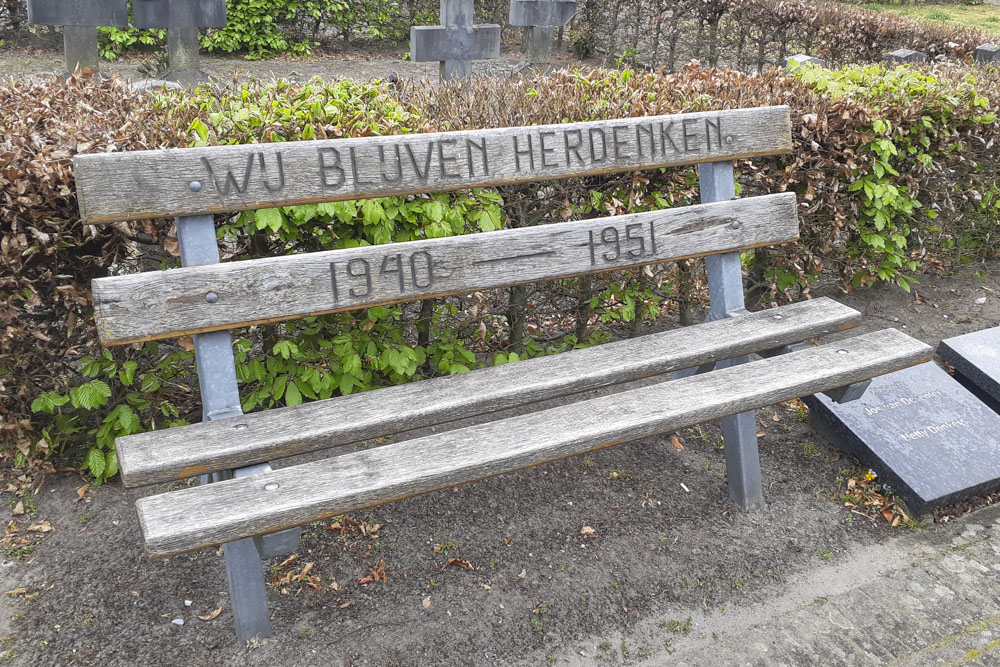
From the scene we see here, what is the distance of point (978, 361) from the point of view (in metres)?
3.65

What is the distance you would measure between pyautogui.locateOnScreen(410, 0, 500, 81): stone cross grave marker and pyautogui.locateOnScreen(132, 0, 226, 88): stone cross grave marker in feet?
7.96

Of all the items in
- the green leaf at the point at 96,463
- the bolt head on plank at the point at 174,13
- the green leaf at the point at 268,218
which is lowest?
the green leaf at the point at 96,463

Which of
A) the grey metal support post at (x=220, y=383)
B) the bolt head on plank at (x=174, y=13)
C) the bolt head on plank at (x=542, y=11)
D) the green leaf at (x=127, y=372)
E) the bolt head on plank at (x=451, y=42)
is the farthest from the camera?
the bolt head on plank at (x=542, y=11)

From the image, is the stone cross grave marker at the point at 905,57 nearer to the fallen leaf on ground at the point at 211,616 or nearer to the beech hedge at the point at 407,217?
the beech hedge at the point at 407,217

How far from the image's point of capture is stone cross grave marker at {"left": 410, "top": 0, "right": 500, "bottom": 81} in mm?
7238

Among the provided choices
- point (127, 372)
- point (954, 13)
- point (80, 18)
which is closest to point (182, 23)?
point (80, 18)

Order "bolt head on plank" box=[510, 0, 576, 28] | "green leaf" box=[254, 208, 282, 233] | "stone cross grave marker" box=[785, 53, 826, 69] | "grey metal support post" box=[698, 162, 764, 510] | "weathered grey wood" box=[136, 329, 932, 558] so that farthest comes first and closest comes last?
1. "bolt head on plank" box=[510, 0, 576, 28]
2. "stone cross grave marker" box=[785, 53, 826, 69]
3. "grey metal support post" box=[698, 162, 764, 510]
4. "green leaf" box=[254, 208, 282, 233]
5. "weathered grey wood" box=[136, 329, 932, 558]

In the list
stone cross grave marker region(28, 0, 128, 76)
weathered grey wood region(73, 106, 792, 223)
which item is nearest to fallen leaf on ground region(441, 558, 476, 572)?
weathered grey wood region(73, 106, 792, 223)

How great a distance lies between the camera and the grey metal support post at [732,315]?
114 inches

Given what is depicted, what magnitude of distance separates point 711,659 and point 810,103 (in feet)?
8.36

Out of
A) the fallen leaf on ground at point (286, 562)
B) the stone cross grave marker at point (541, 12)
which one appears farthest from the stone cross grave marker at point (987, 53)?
the fallen leaf on ground at point (286, 562)

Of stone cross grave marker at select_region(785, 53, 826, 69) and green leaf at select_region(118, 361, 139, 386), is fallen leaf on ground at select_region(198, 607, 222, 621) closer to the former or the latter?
green leaf at select_region(118, 361, 139, 386)

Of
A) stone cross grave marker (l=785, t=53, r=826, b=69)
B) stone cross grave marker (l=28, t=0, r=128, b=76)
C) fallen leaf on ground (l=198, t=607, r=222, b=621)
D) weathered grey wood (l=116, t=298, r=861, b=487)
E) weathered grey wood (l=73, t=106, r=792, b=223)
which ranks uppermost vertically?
stone cross grave marker (l=28, t=0, r=128, b=76)

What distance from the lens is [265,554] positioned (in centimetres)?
202
